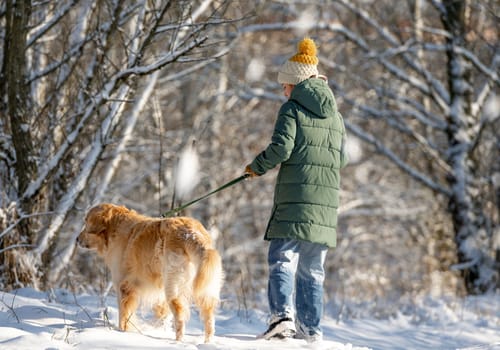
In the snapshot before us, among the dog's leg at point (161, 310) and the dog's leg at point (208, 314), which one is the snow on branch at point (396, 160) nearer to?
the dog's leg at point (161, 310)

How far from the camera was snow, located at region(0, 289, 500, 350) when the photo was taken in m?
4.60

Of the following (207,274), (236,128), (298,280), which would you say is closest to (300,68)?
(298,280)

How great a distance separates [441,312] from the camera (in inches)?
333

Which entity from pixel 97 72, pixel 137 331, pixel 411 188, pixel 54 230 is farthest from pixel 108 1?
pixel 411 188

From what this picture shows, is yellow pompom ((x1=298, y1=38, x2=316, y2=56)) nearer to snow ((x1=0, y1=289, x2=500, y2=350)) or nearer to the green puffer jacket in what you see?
the green puffer jacket

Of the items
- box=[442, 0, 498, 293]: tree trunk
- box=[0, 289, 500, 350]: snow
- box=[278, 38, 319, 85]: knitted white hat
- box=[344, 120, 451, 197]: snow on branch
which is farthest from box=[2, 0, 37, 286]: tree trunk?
box=[442, 0, 498, 293]: tree trunk

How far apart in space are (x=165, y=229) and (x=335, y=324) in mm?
2894

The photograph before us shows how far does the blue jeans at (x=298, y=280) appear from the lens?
5.13 m

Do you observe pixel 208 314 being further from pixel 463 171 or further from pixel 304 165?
pixel 463 171

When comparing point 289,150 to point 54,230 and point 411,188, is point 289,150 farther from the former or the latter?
point 411,188

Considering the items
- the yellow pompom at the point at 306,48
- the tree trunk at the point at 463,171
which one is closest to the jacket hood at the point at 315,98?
the yellow pompom at the point at 306,48

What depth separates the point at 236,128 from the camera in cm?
1941

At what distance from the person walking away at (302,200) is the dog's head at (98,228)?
3.79ft

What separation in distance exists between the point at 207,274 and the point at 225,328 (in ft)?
5.96
